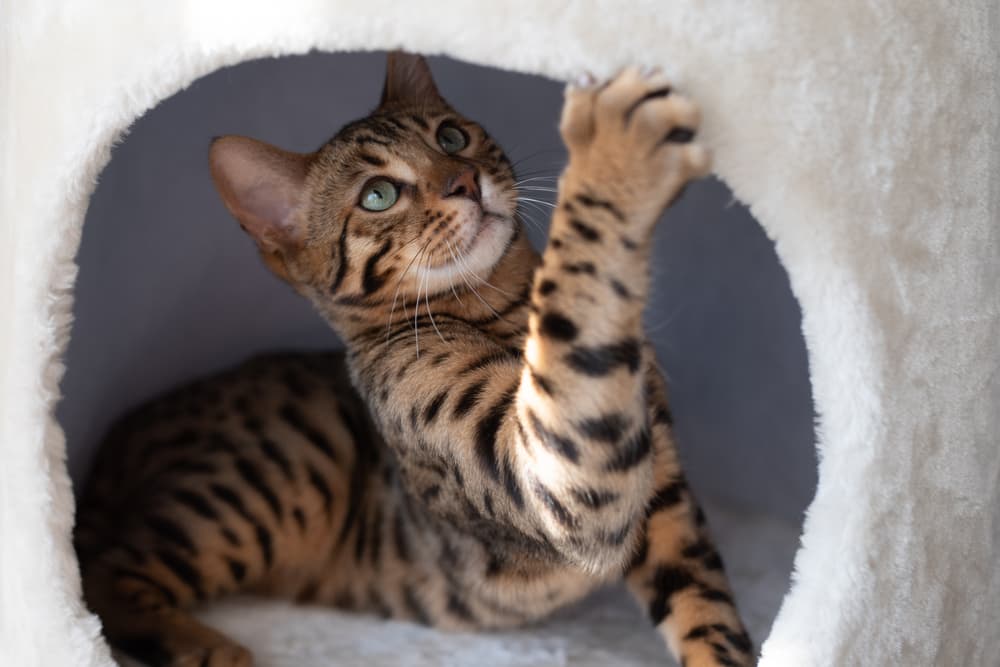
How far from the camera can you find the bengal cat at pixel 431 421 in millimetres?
1181

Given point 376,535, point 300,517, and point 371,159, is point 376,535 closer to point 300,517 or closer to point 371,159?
point 300,517

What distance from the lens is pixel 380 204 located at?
1617 millimetres

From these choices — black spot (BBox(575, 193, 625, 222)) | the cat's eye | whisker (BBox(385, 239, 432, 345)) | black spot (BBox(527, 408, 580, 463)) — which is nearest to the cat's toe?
whisker (BBox(385, 239, 432, 345))

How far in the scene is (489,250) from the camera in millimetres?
1581

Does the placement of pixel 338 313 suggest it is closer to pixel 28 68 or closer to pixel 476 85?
pixel 28 68

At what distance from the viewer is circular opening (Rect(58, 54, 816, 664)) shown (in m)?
2.13

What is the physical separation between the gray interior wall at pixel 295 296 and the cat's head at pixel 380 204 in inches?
20.2

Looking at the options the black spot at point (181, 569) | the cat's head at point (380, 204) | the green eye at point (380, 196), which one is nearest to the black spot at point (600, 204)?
the cat's head at point (380, 204)

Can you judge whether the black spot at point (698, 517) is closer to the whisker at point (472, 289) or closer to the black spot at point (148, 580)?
the whisker at point (472, 289)

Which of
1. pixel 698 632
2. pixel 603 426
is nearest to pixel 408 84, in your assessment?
pixel 603 426

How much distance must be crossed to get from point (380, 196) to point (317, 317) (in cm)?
95

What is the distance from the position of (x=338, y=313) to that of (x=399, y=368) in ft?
0.72

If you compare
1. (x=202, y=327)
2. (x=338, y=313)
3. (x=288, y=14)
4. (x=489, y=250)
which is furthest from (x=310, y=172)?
(x=202, y=327)

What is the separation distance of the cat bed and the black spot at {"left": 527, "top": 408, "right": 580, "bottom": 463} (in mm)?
312
